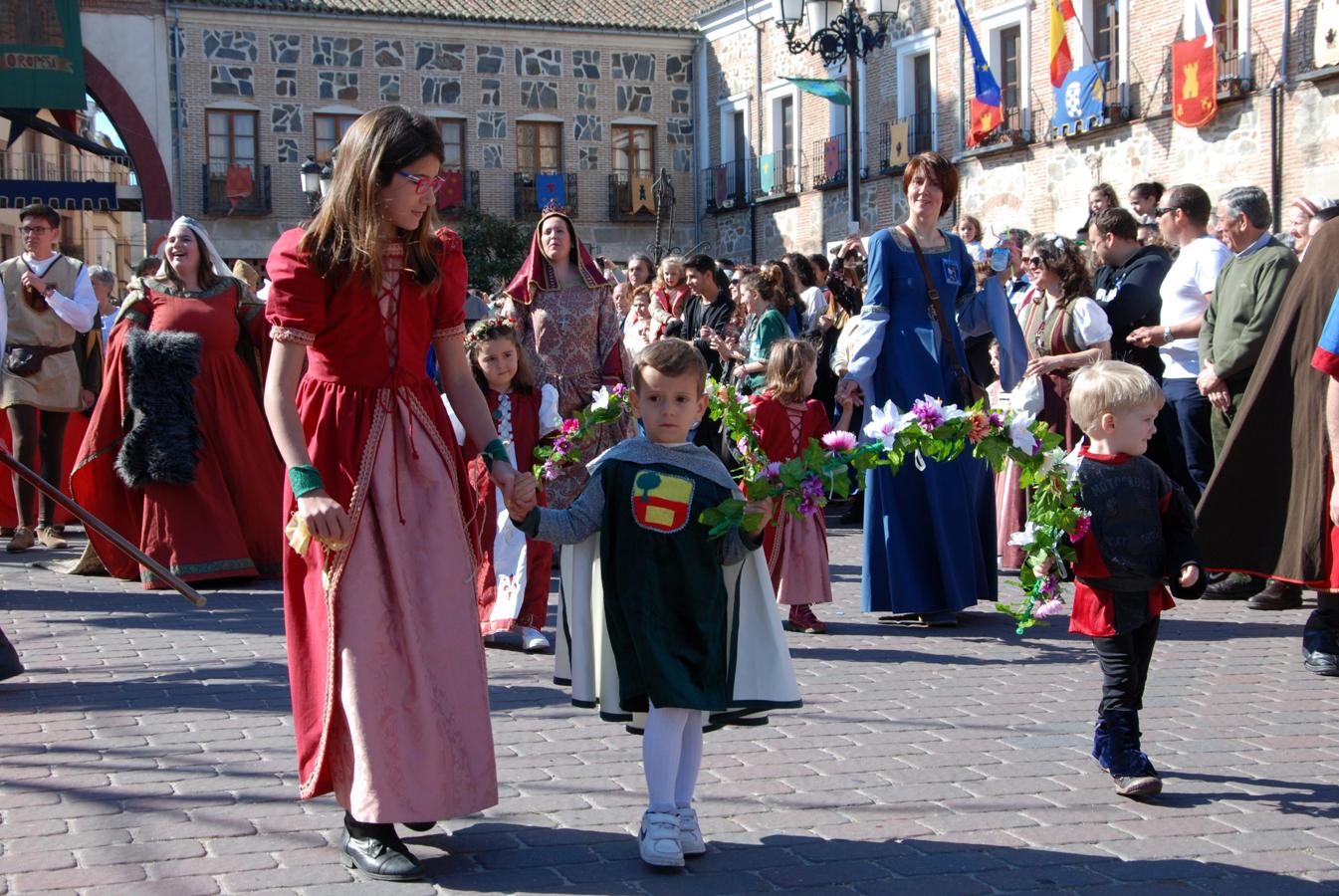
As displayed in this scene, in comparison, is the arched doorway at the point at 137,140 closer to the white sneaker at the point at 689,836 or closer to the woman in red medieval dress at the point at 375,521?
the woman in red medieval dress at the point at 375,521

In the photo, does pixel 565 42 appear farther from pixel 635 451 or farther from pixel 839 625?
pixel 635 451

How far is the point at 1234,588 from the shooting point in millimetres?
8820

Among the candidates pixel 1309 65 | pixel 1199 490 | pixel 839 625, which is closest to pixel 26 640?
pixel 839 625

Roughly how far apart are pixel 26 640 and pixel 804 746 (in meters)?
4.17

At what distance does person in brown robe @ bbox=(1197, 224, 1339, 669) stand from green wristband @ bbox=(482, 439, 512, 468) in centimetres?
351

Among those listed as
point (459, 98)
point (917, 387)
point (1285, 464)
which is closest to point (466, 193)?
point (459, 98)

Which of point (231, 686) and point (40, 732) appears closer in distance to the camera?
point (40, 732)

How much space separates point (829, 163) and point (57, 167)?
2060cm

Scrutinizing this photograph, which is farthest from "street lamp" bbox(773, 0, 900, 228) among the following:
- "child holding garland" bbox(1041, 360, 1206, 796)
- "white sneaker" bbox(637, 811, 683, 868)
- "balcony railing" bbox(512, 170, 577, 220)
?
"balcony railing" bbox(512, 170, 577, 220)

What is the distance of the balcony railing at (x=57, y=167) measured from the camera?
38.9m

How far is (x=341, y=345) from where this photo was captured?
13.8ft

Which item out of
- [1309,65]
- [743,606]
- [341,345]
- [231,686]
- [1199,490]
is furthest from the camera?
[1309,65]

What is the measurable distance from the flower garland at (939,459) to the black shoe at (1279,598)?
398 centimetres

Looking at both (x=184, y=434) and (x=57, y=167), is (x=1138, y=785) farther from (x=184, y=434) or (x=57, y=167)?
(x=57, y=167)
